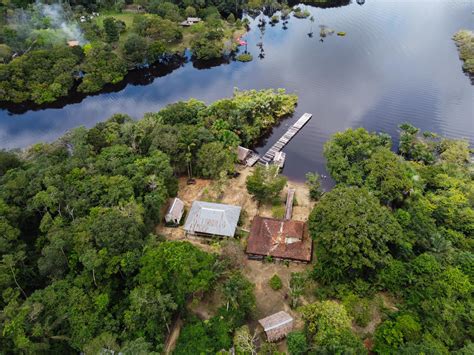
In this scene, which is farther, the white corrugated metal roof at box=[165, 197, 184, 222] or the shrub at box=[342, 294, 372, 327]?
the white corrugated metal roof at box=[165, 197, 184, 222]

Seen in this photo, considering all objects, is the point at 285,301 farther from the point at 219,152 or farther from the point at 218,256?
the point at 219,152

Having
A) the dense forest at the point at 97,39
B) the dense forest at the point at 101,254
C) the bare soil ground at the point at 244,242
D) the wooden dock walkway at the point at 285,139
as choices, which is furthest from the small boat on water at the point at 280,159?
the dense forest at the point at 97,39

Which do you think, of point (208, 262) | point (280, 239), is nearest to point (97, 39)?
point (280, 239)

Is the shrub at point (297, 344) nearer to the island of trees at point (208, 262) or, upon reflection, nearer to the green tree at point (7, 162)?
the island of trees at point (208, 262)

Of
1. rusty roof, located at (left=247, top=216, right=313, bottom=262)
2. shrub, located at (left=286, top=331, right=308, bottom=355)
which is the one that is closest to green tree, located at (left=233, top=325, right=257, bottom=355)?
shrub, located at (left=286, top=331, right=308, bottom=355)

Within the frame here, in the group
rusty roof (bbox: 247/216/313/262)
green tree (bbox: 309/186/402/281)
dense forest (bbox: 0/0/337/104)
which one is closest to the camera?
green tree (bbox: 309/186/402/281)

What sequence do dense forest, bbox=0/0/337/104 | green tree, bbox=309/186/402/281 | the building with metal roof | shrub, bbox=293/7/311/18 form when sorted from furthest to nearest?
shrub, bbox=293/7/311/18
dense forest, bbox=0/0/337/104
the building with metal roof
green tree, bbox=309/186/402/281

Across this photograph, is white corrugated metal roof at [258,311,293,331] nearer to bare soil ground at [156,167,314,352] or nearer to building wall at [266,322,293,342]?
building wall at [266,322,293,342]

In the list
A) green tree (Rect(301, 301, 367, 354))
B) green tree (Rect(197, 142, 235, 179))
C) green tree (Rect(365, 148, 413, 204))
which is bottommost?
green tree (Rect(301, 301, 367, 354))
